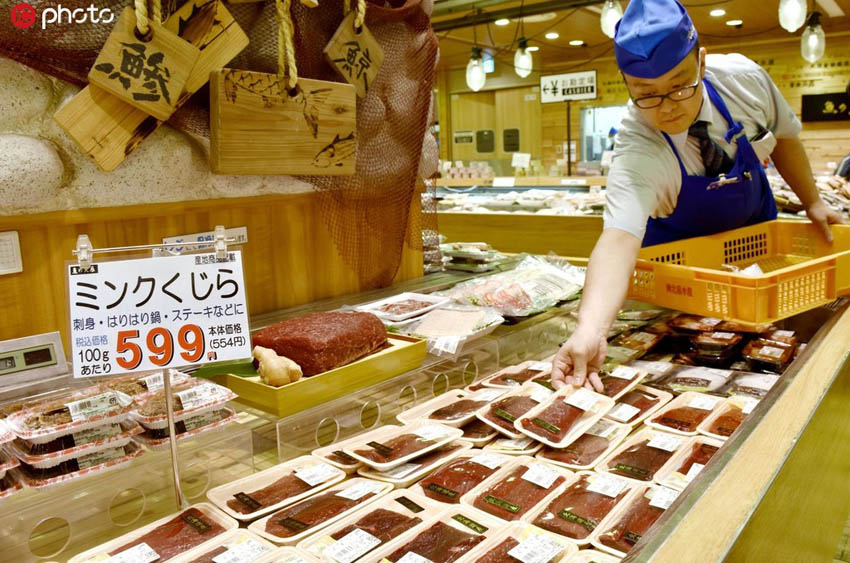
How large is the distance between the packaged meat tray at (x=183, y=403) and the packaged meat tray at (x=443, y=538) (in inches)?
20.8

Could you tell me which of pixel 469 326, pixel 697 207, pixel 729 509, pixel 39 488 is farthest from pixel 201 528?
pixel 697 207

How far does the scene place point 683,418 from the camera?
170 centimetres

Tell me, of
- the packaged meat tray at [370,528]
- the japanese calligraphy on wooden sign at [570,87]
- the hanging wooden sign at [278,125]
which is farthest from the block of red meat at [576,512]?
the japanese calligraphy on wooden sign at [570,87]

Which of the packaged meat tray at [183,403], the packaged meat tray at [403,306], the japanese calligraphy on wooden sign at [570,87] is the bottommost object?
the packaged meat tray at [183,403]

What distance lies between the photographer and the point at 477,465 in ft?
4.95

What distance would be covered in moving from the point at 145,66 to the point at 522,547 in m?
1.49

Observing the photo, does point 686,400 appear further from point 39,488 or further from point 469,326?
point 39,488

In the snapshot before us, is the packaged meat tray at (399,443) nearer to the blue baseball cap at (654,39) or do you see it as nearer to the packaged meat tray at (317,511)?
the packaged meat tray at (317,511)

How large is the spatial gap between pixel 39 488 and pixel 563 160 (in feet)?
39.6

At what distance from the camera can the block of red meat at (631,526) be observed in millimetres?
1201

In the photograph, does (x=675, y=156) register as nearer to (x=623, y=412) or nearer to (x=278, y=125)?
(x=623, y=412)

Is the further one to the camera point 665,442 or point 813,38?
point 813,38

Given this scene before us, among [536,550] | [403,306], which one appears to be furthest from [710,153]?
[536,550]

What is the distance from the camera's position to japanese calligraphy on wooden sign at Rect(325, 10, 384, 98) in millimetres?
2275
